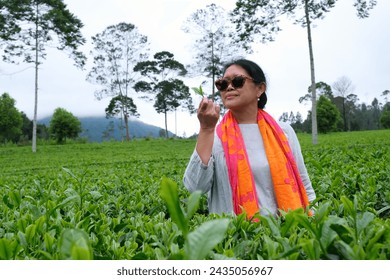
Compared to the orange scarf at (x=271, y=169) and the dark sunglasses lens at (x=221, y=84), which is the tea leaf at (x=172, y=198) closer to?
the orange scarf at (x=271, y=169)

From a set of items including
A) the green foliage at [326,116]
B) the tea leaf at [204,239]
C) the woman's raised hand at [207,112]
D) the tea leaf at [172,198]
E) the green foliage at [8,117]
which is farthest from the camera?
the green foliage at [8,117]

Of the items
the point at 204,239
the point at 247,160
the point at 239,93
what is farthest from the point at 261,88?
the point at 204,239

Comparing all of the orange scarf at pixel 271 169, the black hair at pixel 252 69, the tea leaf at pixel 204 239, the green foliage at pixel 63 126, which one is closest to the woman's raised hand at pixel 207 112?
the orange scarf at pixel 271 169

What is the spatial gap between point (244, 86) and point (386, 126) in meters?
55.6

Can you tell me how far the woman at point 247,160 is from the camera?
6.91ft

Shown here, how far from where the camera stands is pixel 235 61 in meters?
2.47

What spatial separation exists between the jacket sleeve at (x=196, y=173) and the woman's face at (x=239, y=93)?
44 centimetres

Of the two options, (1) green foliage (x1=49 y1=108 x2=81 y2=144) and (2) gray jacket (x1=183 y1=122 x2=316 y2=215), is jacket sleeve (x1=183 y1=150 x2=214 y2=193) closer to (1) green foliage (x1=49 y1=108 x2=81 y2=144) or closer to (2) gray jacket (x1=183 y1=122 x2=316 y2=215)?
(2) gray jacket (x1=183 y1=122 x2=316 y2=215)

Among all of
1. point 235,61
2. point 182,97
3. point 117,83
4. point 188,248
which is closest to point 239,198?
point 235,61

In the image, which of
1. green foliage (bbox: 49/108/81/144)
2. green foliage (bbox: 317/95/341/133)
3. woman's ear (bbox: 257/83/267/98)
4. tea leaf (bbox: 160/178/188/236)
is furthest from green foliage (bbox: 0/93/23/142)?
tea leaf (bbox: 160/178/188/236)

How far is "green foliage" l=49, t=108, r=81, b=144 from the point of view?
33.1 metres

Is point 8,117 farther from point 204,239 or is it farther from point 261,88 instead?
point 204,239

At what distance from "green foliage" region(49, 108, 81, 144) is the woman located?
106 ft
